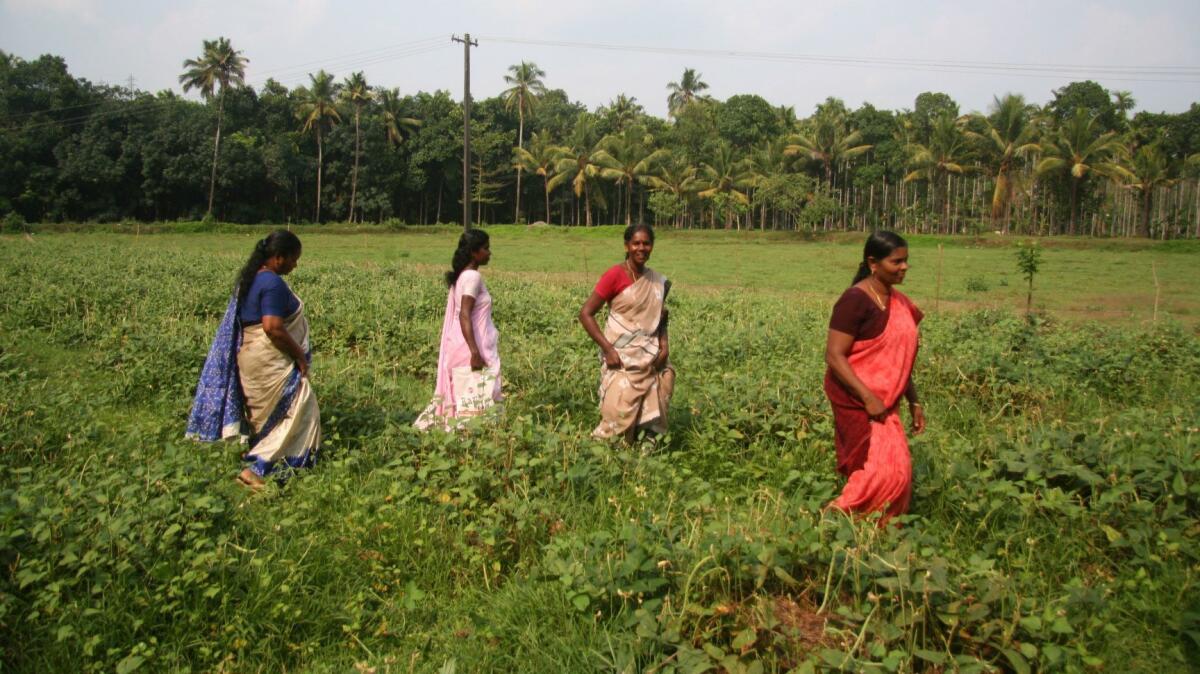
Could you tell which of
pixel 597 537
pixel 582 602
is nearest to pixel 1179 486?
pixel 597 537

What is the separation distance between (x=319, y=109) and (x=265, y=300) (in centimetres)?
4799

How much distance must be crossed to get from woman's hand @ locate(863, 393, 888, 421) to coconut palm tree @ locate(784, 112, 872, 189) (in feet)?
158

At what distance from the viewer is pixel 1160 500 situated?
3617 mm

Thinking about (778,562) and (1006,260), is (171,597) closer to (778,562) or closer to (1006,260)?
(778,562)

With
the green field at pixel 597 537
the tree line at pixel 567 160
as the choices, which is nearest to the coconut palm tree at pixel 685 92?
the tree line at pixel 567 160

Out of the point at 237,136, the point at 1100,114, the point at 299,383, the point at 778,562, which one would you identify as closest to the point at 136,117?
the point at 237,136

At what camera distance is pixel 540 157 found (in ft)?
175

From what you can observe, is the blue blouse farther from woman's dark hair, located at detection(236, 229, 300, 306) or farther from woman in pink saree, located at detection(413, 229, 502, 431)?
woman in pink saree, located at detection(413, 229, 502, 431)

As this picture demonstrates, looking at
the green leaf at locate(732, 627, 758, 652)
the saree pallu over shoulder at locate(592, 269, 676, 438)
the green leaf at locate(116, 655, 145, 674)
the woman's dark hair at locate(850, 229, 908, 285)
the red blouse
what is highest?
the woman's dark hair at locate(850, 229, 908, 285)

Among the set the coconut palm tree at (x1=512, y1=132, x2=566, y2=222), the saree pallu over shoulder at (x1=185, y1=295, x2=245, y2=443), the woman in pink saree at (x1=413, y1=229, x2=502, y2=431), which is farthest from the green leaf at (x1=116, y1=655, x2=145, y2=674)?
the coconut palm tree at (x1=512, y1=132, x2=566, y2=222)

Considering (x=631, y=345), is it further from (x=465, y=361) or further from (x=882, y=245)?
(x=882, y=245)

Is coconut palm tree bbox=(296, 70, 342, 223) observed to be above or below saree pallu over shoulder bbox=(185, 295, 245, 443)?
above

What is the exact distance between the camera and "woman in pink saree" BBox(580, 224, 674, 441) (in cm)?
486

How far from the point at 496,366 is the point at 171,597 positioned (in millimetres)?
2673
